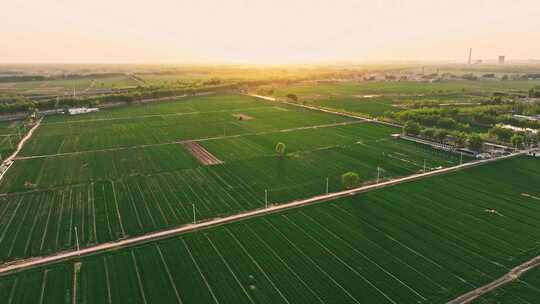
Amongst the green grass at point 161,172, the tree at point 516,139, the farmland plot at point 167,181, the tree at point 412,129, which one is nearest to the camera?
the farmland plot at point 167,181

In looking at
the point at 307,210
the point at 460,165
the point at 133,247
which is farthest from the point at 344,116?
the point at 133,247

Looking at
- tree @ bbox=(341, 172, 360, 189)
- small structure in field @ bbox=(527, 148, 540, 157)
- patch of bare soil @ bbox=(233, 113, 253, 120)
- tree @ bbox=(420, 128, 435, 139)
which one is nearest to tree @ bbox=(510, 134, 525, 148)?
small structure in field @ bbox=(527, 148, 540, 157)

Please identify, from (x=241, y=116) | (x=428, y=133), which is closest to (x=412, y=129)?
(x=428, y=133)

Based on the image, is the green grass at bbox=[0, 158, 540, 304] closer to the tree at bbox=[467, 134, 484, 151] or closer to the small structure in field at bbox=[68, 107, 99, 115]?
the tree at bbox=[467, 134, 484, 151]

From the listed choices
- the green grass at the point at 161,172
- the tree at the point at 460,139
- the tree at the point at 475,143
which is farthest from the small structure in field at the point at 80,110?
the tree at the point at 475,143

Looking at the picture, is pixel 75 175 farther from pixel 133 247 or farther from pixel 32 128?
pixel 32 128

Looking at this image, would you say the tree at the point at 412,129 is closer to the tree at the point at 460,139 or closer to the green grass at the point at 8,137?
the tree at the point at 460,139
